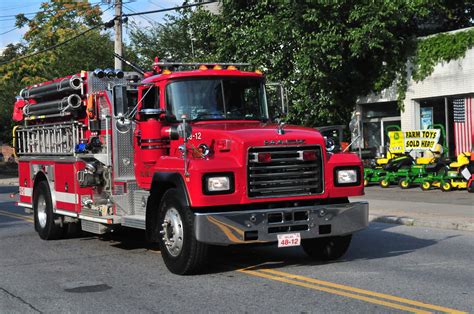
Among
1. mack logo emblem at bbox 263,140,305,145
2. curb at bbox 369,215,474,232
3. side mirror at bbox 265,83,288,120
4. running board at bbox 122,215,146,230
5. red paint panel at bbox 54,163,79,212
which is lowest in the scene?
curb at bbox 369,215,474,232

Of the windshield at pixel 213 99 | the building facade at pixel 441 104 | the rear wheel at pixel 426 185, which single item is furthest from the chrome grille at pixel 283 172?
the building facade at pixel 441 104

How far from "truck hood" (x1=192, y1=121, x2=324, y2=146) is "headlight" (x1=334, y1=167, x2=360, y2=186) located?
432 millimetres

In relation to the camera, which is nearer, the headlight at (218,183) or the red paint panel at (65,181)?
the headlight at (218,183)

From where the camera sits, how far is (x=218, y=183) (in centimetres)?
788

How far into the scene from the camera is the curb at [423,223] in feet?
41.0

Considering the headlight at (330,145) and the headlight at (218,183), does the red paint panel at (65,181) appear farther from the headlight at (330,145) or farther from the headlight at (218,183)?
the headlight at (330,145)

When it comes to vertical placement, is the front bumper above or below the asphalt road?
above

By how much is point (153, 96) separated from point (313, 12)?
13.4 meters

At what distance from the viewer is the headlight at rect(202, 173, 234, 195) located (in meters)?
7.84

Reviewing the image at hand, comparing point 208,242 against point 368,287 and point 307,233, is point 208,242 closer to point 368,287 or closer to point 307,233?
point 307,233

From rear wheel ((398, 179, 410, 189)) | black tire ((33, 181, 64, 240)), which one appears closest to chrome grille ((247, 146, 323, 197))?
black tire ((33, 181, 64, 240))

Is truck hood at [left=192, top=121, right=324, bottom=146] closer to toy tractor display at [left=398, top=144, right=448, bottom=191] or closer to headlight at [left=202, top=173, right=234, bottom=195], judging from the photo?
headlight at [left=202, top=173, right=234, bottom=195]

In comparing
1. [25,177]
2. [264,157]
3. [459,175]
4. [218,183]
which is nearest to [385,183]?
[459,175]

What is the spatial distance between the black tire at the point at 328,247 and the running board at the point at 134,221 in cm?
231
